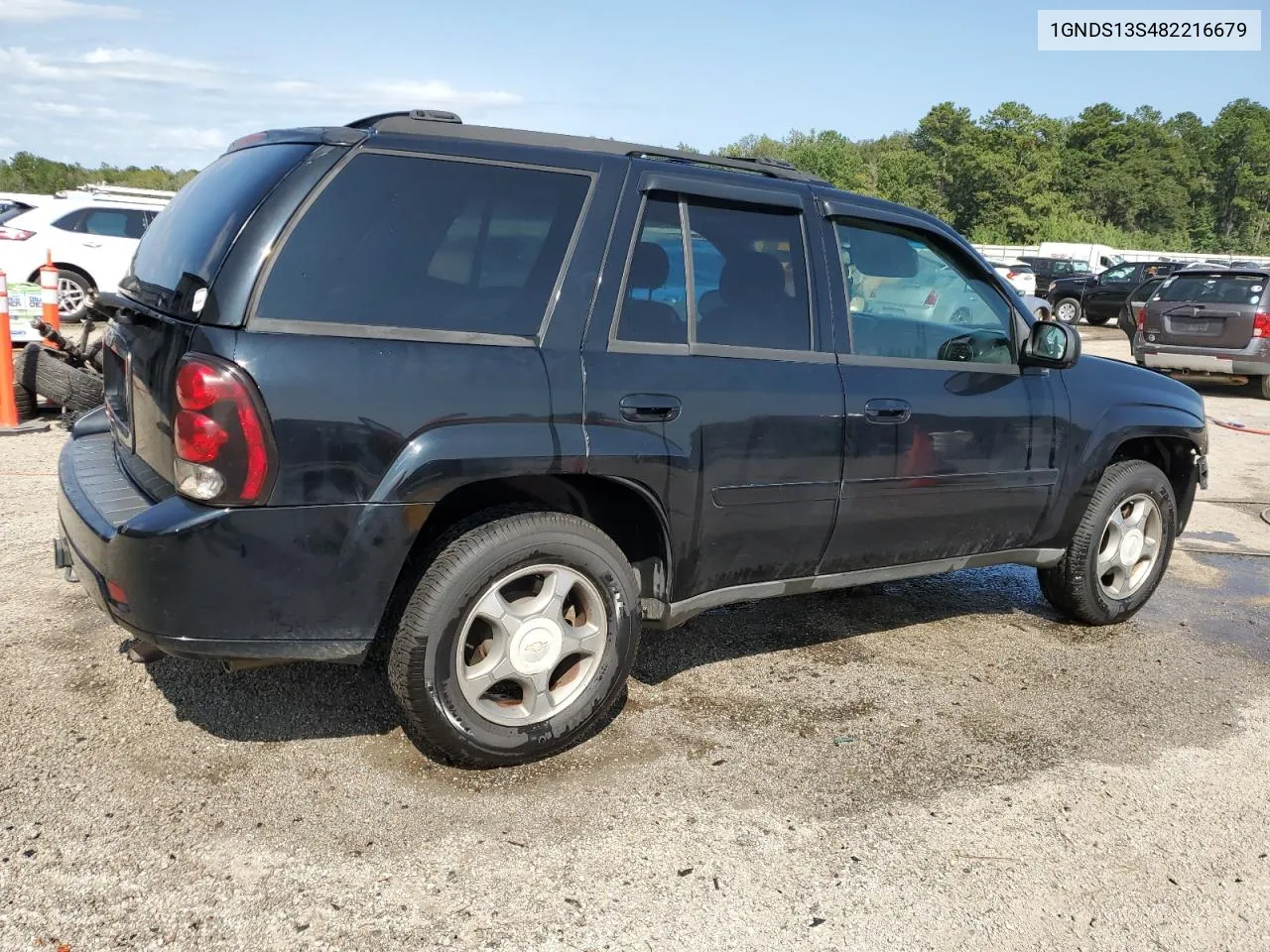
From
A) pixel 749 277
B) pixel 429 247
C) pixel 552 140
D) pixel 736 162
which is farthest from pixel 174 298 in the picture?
pixel 736 162

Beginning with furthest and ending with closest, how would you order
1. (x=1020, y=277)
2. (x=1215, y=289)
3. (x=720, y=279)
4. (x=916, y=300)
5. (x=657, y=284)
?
(x=1020, y=277)
(x=1215, y=289)
(x=916, y=300)
(x=720, y=279)
(x=657, y=284)

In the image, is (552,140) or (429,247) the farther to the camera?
(552,140)

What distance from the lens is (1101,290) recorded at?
25.9 metres

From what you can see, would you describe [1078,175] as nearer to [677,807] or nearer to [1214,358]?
[1214,358]

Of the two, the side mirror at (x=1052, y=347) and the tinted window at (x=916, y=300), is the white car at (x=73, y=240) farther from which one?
the side mirror at (x=1052, y=347)

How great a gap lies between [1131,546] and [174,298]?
13.7ft

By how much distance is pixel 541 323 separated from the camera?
10.5 ft

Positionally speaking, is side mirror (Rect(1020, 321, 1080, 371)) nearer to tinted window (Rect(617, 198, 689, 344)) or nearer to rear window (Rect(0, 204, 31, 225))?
tinted window (Rect(617, 198, 689, 344))

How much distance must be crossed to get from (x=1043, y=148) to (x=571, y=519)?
99.9 metres

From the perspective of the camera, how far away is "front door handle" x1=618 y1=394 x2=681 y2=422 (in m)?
3.27

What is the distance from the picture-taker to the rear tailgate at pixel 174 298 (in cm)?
286

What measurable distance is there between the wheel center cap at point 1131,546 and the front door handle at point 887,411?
1679 millimetres

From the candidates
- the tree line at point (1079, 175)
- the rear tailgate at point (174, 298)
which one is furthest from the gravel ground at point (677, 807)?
the tree line at point (1079, 175)

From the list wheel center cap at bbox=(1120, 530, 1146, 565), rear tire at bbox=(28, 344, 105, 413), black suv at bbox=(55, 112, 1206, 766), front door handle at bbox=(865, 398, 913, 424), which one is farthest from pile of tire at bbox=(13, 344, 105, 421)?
wheel center cap at bbox=(1120, 530, 1146, 565)
